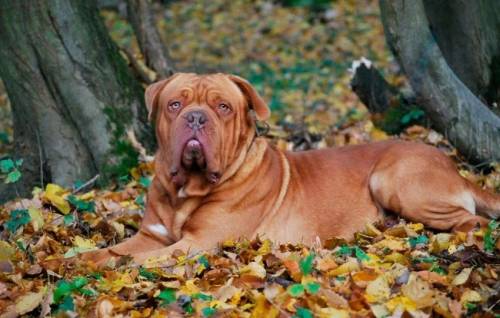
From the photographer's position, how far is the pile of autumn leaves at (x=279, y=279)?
468 cm

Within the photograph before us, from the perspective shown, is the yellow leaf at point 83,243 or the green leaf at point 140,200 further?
the green leaf at point 140,200

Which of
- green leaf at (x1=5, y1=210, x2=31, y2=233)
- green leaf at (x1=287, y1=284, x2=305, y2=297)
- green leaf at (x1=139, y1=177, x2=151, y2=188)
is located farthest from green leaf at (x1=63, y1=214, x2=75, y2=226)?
green leaf at (x1=287, y1=284, x2=305, y2=297)

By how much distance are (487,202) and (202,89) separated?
7.49 ft

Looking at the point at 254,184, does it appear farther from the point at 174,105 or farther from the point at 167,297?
the point at 167,297

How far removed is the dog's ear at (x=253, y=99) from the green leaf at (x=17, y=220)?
189cm

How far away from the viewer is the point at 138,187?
25.3ft

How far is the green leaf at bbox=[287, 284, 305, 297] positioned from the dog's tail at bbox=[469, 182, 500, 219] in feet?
7.42

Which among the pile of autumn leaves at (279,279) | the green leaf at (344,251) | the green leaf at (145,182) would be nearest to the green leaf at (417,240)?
the pile of autumn leaves at (279,279)

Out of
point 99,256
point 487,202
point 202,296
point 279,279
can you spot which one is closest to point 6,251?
point 99,256

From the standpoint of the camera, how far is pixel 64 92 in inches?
308

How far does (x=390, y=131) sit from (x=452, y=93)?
57.7 inches

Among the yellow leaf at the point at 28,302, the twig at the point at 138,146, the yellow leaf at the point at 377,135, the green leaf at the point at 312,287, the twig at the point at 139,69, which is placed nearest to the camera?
the green leaf at the point at 312,287

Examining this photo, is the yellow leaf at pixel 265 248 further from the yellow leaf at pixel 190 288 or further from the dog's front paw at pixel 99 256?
the dog's front paw at pixel 99 256

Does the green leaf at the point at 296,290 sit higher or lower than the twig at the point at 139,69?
lower
